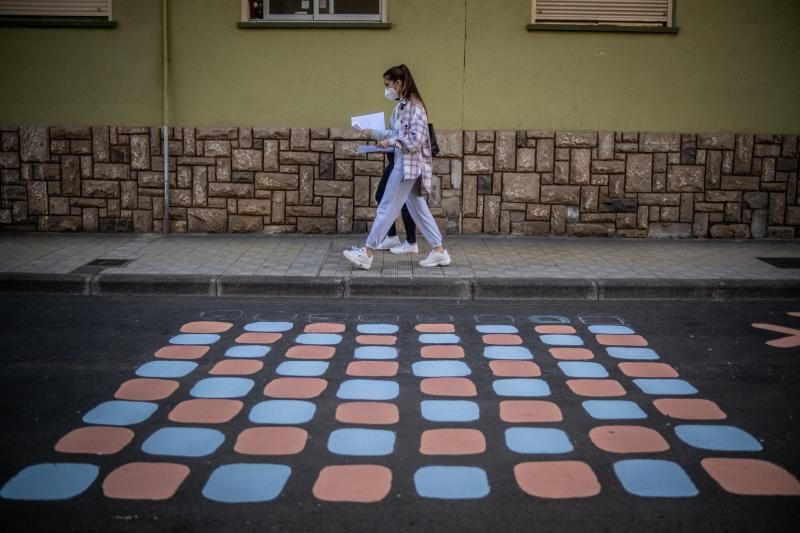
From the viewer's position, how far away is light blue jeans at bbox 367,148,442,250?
833 centimetres

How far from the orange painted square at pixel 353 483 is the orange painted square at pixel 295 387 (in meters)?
1.10

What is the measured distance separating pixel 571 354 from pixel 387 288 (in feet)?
7.79

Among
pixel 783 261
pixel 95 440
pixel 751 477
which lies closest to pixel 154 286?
pixel 95 440

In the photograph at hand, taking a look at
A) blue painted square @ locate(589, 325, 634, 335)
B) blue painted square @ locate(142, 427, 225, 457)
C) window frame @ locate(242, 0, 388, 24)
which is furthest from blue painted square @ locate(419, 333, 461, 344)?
window frame @ locate(242, 0, 388, 24)

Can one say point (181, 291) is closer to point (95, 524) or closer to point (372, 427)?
point (372, 427)

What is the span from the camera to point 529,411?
462 cm

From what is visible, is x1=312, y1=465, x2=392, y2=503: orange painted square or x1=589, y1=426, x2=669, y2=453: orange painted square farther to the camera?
x1=589, y1=426, x2=669, y2=453: orange painted square

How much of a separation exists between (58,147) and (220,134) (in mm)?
2051

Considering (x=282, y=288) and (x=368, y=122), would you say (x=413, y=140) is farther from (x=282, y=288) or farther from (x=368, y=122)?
(x=282, y=288)

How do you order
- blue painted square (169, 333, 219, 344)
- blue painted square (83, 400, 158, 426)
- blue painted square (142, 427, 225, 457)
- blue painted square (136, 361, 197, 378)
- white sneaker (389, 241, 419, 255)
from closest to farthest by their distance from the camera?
1. blue painted square (142, 427, 225, 457)
2. blue painted square (83, 400, 158, 426)
3. blue painted square (136, 361, 197, 378)
4. blue painted square (169, 333, 219, 344)
5. white sneaker (389, 241, 419, 255)

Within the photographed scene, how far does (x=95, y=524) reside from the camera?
3.25m

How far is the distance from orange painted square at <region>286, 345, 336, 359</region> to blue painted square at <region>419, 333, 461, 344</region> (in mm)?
717

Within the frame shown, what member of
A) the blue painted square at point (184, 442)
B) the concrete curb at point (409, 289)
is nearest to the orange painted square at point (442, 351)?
the concrete curb at point (409, 289)

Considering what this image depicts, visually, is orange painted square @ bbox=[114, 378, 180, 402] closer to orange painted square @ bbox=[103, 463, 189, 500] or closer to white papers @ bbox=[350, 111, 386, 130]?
orange painted square @ bbox=[103, 463, 189, 500]
